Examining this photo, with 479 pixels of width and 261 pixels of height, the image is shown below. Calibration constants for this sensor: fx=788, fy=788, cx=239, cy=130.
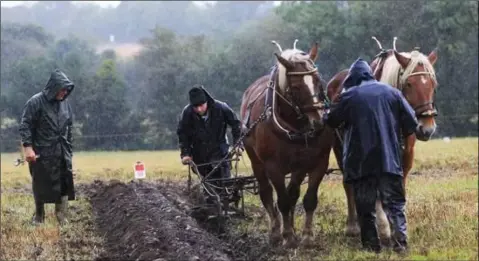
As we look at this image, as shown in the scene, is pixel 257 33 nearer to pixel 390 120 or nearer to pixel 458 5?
pixel 458 5

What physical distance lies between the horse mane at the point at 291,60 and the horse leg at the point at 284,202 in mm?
854

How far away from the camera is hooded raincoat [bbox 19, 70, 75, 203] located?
1021cm

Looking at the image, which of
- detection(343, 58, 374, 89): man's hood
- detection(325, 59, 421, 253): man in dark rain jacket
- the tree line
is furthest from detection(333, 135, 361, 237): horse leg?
the tree line

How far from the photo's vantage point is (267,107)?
8.01 meters

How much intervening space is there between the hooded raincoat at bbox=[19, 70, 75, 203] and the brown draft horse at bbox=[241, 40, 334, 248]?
3.16 metres

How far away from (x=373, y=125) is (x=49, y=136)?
16.8ft

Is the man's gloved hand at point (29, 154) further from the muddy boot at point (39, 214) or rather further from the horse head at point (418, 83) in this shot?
the horse head at point (418, 83)

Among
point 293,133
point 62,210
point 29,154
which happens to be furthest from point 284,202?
point 62,210

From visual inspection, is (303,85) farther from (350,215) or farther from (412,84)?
(350,215)

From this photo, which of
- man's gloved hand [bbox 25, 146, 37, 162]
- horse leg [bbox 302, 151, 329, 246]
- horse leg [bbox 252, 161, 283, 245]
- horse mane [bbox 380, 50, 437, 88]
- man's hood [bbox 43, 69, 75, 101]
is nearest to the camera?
horse mane [bbox 380, 50, 437, 88]

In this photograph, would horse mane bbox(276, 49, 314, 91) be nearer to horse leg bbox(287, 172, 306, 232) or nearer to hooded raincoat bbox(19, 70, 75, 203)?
horse leg bbox(287, 172, 306, 232)

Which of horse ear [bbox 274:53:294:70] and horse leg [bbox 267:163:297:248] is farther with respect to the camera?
horse leg [bbox 267:163:297:248]

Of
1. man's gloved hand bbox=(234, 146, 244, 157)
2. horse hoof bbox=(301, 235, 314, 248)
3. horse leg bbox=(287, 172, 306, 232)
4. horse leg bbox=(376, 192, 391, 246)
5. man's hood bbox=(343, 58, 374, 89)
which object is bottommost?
horse hoof bbox=(301, 235, 314, 248)

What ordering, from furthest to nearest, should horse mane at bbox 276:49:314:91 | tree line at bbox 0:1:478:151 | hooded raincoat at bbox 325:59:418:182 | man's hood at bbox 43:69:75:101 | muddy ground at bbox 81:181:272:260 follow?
tree line at bbox 0:1:478:151 → man's hood at bbox 43:69:75:101 → horse mane at bbox 276:49:314:91 → muddy ground at bbox 81:181:272:260 → hooded raincoat at bbox 325:59:418:182
